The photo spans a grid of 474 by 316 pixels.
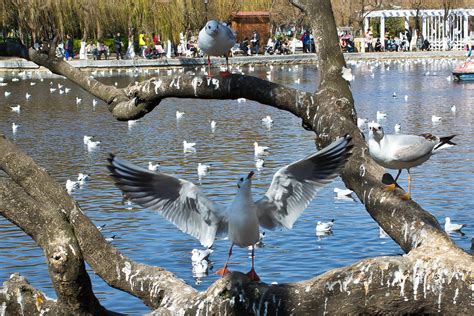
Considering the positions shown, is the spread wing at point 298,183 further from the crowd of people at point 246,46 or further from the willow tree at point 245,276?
the crowd of people at point 246,46

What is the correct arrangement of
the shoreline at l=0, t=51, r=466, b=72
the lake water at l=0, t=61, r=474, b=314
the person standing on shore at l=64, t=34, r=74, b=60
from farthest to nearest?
the person standing on shore at l=64, t=34, r=74, b=60, the shoreline at l=0, t=51, r=466, b=72, the lake water at l=0, t=61, r=474, b=314

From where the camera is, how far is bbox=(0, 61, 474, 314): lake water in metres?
12.2

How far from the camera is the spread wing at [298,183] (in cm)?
561

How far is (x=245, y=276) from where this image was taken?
16.7 ft

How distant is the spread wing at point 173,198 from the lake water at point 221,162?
4497mm

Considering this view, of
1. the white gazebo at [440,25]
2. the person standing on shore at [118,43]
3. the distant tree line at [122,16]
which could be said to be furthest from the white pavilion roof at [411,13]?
the person standing on shore at [118,43]

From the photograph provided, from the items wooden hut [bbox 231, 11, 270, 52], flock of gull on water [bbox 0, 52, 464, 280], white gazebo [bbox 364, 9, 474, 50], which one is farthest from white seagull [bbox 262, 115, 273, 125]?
white gazebo [bbox 364, 9, 474, 50]

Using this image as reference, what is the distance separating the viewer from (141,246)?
12953 mm

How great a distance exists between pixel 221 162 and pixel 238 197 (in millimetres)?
13481

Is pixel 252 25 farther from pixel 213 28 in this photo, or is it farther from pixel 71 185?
pixel 213 28

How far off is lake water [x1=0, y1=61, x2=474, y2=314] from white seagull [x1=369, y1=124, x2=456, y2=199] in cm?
416

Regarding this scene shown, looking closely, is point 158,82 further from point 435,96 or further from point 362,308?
point 435,96

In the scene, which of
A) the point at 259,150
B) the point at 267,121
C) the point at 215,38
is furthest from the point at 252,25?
the point at 215,38

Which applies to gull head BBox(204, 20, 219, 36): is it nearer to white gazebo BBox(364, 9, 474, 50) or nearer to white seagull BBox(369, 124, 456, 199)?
white seagull BBox(369, 124, 456, 199)
